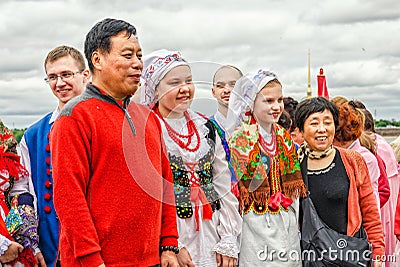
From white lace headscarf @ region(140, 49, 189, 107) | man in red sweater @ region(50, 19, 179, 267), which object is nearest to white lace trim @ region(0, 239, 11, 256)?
man in red sweater @ region(50, 19, 179, 267)

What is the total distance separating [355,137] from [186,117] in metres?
1.88

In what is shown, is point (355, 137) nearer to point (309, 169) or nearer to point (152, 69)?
point (309, 169)

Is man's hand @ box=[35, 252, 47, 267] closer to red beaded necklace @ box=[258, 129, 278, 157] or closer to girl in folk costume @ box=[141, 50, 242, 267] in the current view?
girl in folk costume @ box=[141, 50, 242, 267]

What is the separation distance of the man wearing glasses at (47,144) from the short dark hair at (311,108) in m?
1.55

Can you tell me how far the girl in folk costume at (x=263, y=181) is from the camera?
345 centimetres

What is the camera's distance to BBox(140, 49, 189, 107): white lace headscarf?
305cm

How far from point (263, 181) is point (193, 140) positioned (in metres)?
0.59

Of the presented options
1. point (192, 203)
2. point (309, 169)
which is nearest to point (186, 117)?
point (192, 203)

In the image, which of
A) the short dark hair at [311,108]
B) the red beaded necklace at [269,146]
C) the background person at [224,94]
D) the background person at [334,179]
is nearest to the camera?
the background person at [224,94]

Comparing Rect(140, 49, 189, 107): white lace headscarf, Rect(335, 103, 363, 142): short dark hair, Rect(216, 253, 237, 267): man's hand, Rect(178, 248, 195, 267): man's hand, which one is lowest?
Rect(216, 253, 237, 267): man's hand

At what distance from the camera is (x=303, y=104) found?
4.06 meters

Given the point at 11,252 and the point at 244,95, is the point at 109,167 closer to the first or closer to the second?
the point at 11,252

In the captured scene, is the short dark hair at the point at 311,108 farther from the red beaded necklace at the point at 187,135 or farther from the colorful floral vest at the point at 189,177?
the red beaded necklace at the point at 187,135

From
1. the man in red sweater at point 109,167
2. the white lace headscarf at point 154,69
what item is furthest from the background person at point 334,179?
the man in red sweater at point 109,167
